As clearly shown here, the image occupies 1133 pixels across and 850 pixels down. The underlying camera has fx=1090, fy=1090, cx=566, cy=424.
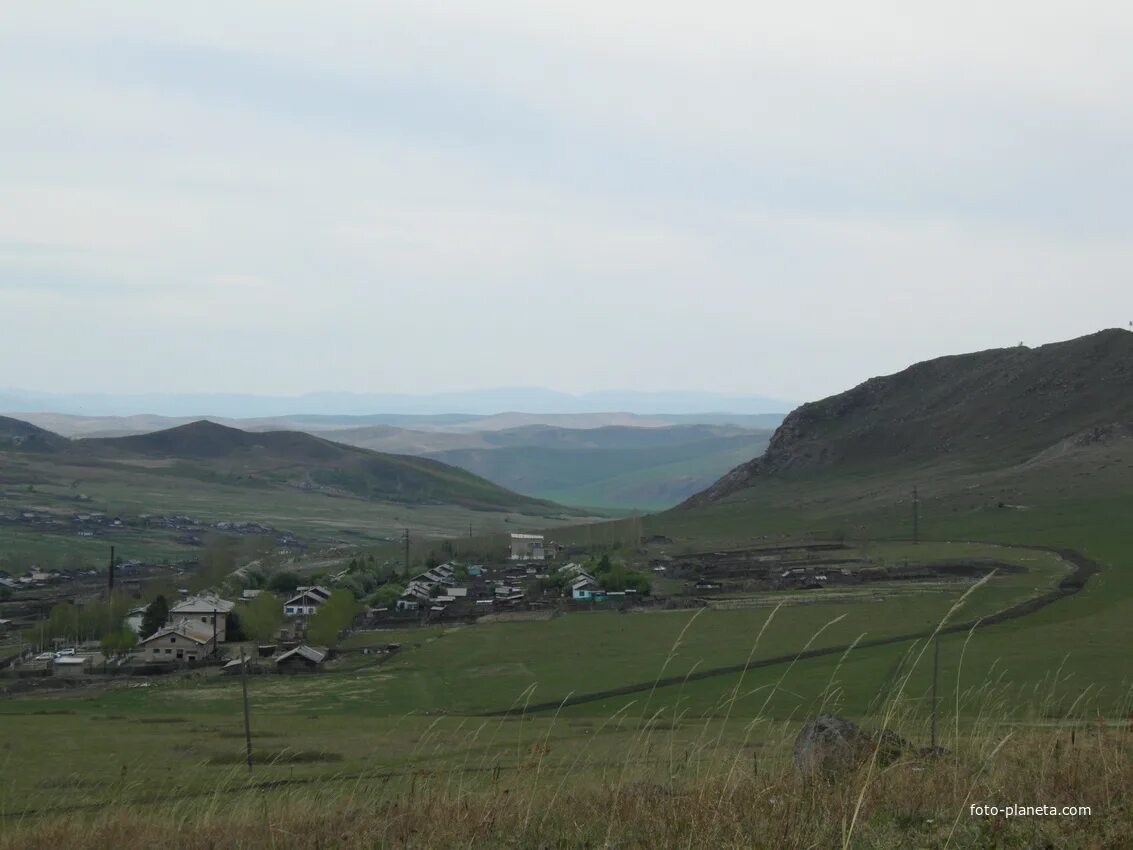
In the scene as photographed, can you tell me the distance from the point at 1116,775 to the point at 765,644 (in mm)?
40922

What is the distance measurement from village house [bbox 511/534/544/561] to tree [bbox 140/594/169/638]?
140ft

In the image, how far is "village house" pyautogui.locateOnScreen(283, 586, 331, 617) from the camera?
68.0 meters

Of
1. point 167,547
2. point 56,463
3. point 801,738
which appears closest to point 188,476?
point 56,463

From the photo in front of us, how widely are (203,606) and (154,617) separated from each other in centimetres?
280

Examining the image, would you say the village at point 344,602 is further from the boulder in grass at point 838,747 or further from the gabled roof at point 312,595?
the boulder in grass at point 838,747

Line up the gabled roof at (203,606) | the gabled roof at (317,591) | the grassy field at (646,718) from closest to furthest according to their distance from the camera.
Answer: the grassy field at (646,718), the gabled roof at (203,606), the gabled roof at (317,591)

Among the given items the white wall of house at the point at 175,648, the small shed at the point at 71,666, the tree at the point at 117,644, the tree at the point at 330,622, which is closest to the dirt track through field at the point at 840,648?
the tree at the point at 330,622

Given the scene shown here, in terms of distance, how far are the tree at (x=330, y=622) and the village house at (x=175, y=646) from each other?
517cm

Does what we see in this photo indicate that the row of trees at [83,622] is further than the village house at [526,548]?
No

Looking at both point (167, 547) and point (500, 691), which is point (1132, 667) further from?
point (167, 547)

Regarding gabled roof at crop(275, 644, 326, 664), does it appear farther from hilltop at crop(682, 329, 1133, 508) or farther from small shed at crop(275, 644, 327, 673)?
hilltop at crop(682, 329, 1133, 508)

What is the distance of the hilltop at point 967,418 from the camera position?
391 feet

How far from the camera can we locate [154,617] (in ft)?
196

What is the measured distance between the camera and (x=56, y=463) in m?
178
